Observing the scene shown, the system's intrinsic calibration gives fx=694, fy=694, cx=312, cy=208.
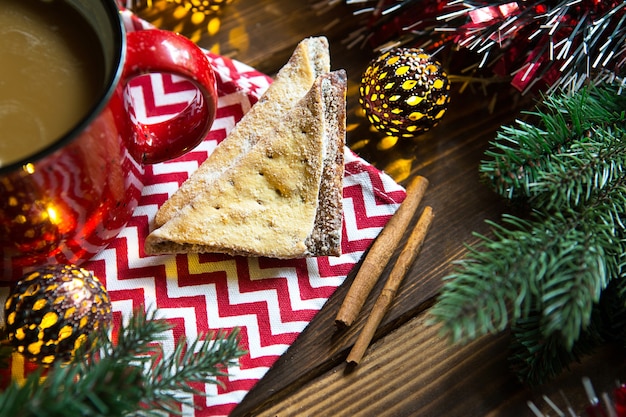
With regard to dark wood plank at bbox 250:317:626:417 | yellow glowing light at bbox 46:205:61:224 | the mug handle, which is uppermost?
the mug handle

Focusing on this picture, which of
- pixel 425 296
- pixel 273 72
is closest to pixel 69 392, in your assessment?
pixel 425 296

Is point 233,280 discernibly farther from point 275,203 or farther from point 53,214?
point 53,214

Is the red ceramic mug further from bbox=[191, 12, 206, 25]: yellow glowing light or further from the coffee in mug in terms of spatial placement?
bbox=[191, 12, 206, 25]: yellow glowing light

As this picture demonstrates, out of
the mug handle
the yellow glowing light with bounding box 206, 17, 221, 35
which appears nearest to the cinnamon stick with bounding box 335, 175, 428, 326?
the mug handle

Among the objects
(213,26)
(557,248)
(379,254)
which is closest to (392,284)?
(379,254)

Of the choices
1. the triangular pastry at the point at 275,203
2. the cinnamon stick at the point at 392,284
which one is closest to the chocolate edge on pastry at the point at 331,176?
the triangular pastry at the point at 275,203
